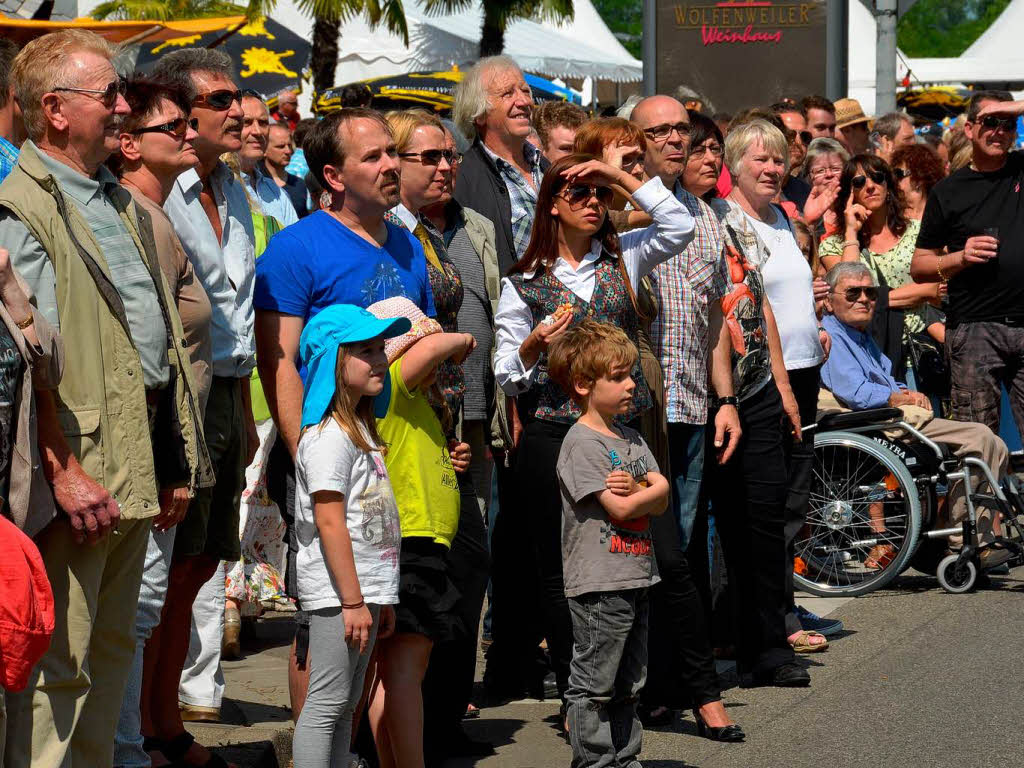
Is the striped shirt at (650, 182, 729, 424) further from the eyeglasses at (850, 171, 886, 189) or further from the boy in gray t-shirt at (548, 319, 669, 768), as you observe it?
the eyeglasses at (850, 171, 886, 189)

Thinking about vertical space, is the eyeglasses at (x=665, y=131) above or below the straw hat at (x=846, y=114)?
below

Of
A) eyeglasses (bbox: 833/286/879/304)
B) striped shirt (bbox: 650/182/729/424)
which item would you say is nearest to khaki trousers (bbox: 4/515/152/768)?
striped shirt (bbox: 650/182/729/424)

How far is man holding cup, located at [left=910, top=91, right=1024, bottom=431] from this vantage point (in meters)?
8.35

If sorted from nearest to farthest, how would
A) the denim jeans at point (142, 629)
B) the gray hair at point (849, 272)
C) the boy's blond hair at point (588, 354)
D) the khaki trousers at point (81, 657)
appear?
the khaki trousers at point (81, 657)
the denim jeans at point (142, 629)
the boy's blond hair at point (588, 354)
the gray hair at point (849, 272)

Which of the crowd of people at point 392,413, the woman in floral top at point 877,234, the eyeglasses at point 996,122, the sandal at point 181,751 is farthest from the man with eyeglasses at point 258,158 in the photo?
the eyeglasses at point 996,122

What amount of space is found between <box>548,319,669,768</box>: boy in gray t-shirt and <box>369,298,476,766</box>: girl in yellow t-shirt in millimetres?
436

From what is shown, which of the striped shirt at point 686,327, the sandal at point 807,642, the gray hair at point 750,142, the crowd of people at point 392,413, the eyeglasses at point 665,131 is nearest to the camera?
the crowd of people at point 392,413

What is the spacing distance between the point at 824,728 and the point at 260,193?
3832 mm

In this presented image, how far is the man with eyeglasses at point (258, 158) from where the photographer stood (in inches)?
265

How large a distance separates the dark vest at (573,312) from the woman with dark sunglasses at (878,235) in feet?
13.9

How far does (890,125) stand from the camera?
41.2 ft

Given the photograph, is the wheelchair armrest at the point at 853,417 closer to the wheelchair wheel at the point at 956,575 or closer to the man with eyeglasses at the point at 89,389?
the wheelchair wheel at the point at 956,575

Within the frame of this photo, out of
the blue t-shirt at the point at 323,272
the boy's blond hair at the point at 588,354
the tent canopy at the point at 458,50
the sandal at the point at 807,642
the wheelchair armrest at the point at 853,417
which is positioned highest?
the tent canopy at the point at 458,50

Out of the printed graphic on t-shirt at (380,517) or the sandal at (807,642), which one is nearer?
the printed graphic on t-shirt at (380,517)
